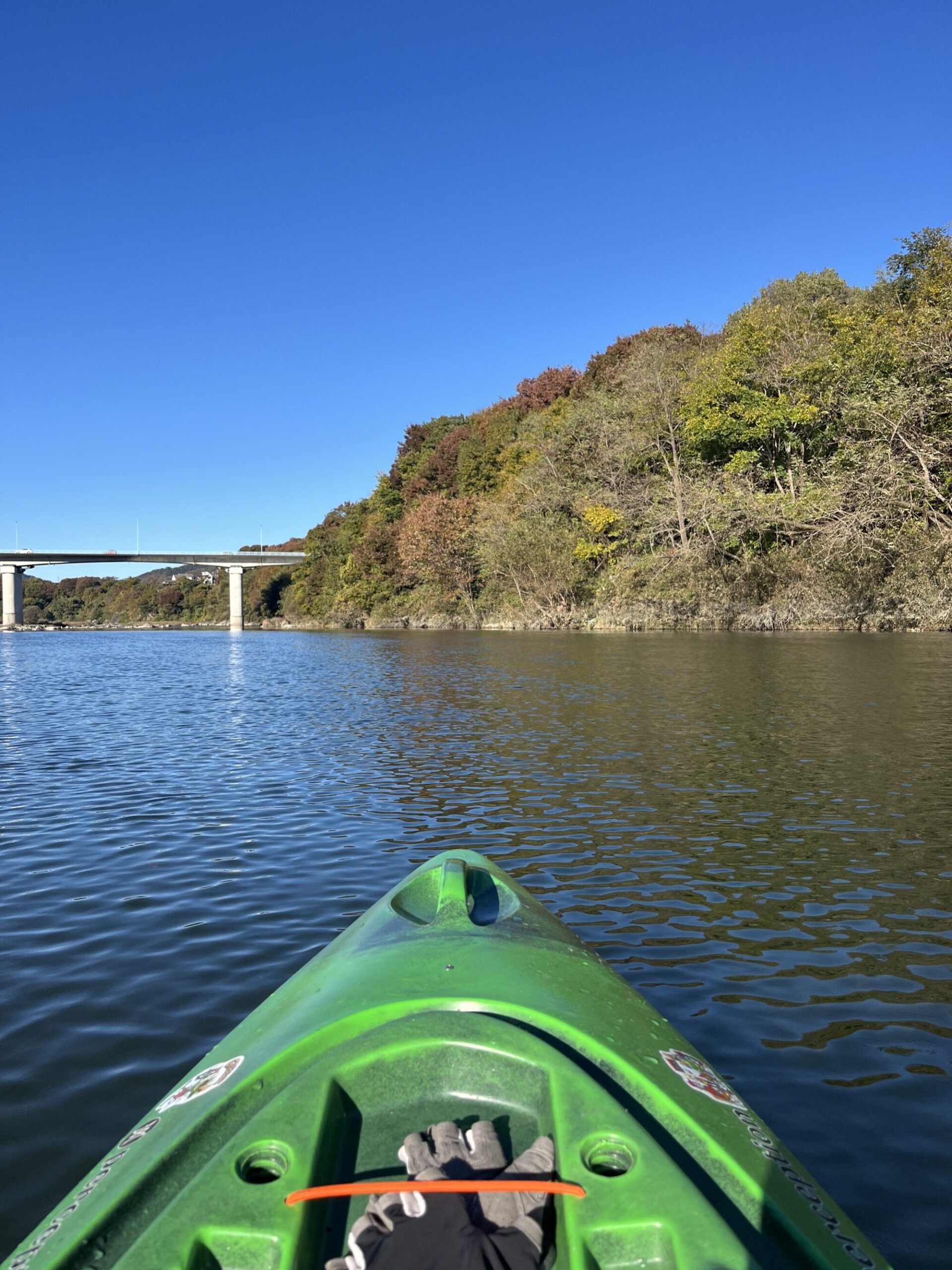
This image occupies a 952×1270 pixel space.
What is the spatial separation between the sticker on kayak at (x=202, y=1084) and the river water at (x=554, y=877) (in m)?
0.82

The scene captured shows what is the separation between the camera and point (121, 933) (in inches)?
219

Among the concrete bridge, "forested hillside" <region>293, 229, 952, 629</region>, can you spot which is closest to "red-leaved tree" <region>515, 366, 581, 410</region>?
"forested hillside" <region>293, 229, 952, 629</region>

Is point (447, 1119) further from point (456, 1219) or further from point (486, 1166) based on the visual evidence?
point (456, 1219)

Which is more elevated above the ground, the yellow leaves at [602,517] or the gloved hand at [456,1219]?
the yellow leaves at [602,517]

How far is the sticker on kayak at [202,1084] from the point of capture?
244 cm

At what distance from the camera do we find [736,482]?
40.1 meters

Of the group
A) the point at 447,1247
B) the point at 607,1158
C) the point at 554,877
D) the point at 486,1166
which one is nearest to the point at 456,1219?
the point at 447,1247

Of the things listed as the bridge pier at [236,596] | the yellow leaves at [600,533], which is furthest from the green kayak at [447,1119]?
the bridge pier at [236,596]

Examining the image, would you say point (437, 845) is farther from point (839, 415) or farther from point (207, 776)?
point (839, 415)

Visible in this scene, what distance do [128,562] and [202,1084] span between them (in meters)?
104

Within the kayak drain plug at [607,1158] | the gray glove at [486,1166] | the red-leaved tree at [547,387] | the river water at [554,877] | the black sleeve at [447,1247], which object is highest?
the red-leaved tree at [547,387]

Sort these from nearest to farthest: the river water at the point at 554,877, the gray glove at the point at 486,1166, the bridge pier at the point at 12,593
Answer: the gray glove at the point at 486,1166, the river water at the point at 554,877, the bridge pier at the point at 12,593

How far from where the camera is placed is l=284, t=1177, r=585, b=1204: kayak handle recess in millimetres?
1965

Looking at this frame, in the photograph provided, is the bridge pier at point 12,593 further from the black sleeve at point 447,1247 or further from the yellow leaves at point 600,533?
the black sleeve at point 447,1247
